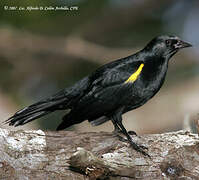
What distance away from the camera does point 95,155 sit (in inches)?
199

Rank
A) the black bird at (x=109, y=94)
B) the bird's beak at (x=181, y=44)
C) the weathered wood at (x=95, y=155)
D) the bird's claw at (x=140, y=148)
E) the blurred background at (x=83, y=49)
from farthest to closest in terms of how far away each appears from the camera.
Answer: the blurred background at (x=83, y=49)
the bird's beak at (x=181, y=44)
the black bird at (x=109, y=94)
the bird's claw at (x=140, y=148)
the weathered wood at (x=95, y=155)

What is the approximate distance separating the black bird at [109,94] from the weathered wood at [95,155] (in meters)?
0.40

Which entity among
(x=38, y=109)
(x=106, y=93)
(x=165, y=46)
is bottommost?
(x=38, y=109)

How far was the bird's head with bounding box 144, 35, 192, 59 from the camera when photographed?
616 centimetres

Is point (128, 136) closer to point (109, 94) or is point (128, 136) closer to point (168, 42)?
point (109, 94)

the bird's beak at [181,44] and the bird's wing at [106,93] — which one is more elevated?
the bird's beak at [181,44]

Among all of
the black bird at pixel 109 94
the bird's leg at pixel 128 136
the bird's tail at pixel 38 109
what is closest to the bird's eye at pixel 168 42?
the black bird at pixel 109 94

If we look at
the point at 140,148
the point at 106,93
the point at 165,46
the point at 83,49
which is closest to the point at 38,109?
the point at 106,93

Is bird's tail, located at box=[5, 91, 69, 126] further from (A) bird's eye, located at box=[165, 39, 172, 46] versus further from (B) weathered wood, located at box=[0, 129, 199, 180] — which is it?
(A) bird's eye, located at box=[165, 39, 172, 46]

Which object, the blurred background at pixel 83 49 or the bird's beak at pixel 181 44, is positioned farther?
the blurred background at pixel 83 49

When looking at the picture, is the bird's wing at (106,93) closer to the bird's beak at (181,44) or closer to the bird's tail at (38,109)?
the bird's tail at (38,109)

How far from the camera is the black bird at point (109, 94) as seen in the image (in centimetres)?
574

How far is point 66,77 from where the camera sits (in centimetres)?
1152

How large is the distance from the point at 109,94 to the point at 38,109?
980 millimetres
